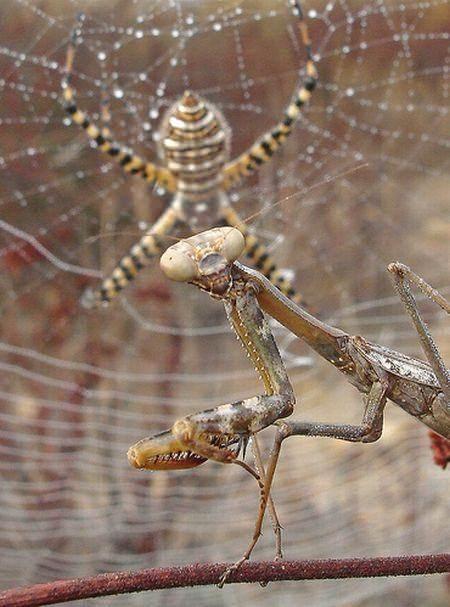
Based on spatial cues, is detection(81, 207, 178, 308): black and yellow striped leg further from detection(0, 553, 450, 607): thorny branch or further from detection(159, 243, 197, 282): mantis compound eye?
detection(0, 553, 450, 607): thorny branch

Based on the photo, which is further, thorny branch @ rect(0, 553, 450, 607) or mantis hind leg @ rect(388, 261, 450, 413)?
mantis hind leg @ rect(388, 261, 450, 413)

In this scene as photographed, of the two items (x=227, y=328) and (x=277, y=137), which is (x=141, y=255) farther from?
(x=227, y=328)

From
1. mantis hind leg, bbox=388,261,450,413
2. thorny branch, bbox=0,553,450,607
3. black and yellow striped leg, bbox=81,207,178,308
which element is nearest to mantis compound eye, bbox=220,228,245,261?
mantis hind leg, bbox=388,261,450,413

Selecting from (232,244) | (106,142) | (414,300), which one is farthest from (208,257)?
(106,142)

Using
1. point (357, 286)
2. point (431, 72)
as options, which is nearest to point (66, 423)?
point (357, 286)

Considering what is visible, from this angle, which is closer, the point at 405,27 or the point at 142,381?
the point at 405,27

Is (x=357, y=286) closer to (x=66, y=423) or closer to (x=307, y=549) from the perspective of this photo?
(x=307, y=549)
